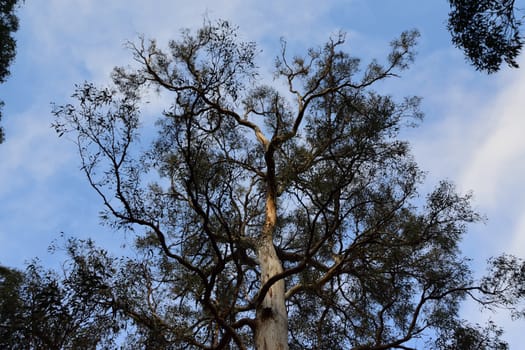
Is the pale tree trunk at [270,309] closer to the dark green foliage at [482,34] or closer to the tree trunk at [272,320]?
the tree trunk at [272,320]

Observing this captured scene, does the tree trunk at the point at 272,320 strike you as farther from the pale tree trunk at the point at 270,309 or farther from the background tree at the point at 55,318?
the background tree at the point at 55,318

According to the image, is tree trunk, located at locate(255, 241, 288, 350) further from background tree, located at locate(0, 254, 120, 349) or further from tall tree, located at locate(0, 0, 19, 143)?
tall tree, located at locate(0, 0, 19, 143)

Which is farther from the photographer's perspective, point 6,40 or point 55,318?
point 6,40

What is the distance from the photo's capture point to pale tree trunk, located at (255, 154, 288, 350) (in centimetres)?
676

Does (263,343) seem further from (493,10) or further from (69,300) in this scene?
(493,10)

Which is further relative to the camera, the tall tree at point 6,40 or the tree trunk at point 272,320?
the tall tree at point 6,40

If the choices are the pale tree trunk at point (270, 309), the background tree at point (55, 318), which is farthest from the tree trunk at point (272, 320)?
the background tree at point (55, 318)

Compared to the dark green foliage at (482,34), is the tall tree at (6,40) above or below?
above

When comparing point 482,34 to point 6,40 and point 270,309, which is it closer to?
point 270,309

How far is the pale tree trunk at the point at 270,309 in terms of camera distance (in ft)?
22.2

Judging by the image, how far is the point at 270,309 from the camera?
7.04 meters

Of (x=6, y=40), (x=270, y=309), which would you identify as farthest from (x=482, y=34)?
(x=6, y=40)

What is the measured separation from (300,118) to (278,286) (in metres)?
3.09

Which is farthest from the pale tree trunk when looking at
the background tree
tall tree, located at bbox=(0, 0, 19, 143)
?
tall tree, located at bbox=(0, 0, 19, 143)
